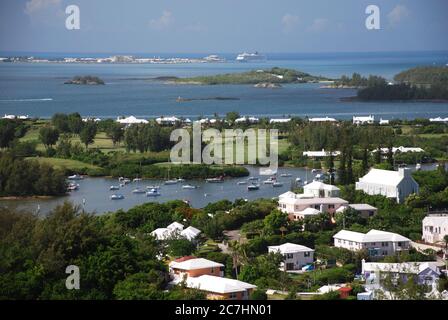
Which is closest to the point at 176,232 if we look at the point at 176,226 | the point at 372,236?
the point at 176,226

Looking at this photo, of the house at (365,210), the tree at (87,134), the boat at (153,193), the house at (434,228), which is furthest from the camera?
the tree at (87,134)

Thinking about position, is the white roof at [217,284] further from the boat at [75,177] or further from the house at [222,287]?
the boat at [75,177]

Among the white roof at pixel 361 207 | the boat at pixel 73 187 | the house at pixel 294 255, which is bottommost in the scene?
the boat at pixel 73 187

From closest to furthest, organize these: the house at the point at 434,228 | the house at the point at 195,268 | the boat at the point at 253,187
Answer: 1. the house at the point at 195,268
2. the house at the point at 434,228
3. the boat at the point at 253,187

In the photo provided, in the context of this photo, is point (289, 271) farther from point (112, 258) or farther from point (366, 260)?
point (112, 258)

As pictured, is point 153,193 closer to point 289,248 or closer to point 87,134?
point 87,134

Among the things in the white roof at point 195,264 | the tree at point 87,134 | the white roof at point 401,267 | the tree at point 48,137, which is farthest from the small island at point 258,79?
the white roof at point 195,264

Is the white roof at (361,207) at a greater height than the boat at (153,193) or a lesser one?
greater

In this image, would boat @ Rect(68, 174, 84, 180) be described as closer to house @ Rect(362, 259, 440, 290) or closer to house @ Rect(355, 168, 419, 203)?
house @ Rect(355, 168, 419, 203)
